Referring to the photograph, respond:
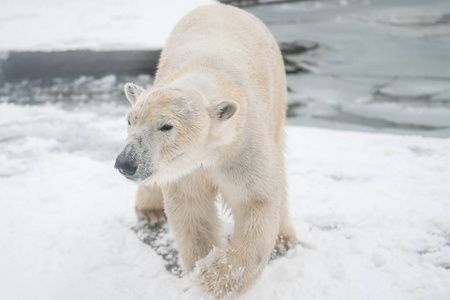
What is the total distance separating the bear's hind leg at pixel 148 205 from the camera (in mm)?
3547

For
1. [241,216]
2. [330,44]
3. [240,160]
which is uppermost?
[240,160]

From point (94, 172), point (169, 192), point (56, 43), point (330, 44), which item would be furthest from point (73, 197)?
point (330, 44)

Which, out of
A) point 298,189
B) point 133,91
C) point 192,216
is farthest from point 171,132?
point 298,189

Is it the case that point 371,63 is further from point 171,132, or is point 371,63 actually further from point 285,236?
point 171,132

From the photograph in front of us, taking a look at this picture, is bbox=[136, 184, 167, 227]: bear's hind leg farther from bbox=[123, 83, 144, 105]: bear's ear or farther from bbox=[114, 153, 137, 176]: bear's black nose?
bbox=[114, 153, 137, 176]: bear's black nose

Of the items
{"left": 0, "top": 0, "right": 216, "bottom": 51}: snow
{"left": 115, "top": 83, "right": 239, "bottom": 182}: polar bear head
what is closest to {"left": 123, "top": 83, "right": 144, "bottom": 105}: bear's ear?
{"left": 115, "top": 83, "right": 239, "bottom": 182}: polar bear head

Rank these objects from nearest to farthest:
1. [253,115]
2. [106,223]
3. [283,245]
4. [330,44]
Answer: [253,115]
[283,245]
[106,223]
[330,44]

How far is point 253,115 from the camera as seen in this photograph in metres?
2.73

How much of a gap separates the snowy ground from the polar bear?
25 centimetres

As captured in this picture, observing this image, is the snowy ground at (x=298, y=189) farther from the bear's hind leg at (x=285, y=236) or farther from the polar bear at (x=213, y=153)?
the polar bear at (x=213, y=153)

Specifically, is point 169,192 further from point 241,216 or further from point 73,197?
point 73,197

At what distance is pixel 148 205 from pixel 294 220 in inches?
45.7

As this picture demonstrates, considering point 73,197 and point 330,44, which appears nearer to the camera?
point 73,197

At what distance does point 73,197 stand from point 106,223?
0.59m
